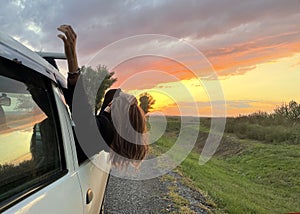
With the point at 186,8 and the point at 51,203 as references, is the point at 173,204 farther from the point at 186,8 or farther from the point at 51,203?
the point at 51,203

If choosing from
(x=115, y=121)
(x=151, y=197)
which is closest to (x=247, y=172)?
(x=151, y=197)

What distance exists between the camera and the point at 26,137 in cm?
167

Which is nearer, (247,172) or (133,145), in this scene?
(133,145)

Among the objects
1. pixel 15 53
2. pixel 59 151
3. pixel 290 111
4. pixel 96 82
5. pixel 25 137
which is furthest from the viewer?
pixel 290 111

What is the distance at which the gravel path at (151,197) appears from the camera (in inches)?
218

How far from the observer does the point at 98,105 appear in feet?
9.23

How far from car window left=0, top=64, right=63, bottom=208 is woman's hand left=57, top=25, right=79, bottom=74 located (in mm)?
458

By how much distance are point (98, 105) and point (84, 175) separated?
2.43 feet

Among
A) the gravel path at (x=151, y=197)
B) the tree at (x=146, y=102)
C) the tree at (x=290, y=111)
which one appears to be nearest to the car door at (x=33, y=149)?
the tree at (x=146, y=102)

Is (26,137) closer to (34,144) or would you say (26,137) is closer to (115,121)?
(34,144)

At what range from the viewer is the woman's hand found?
89.6 inches

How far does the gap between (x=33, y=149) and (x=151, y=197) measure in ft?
16.1

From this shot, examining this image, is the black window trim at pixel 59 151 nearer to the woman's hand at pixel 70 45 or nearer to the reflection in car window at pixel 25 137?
the reflection in car window at pixel 25 137

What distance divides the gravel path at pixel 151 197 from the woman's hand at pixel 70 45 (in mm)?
3562
